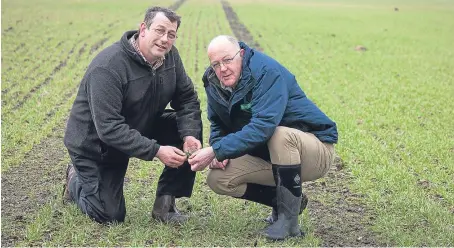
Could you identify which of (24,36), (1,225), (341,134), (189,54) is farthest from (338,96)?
(24,36)

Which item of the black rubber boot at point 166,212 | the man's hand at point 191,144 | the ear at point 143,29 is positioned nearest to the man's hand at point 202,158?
the man's hand at point 191,144

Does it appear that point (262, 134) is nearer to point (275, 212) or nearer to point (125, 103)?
point (275, 212)

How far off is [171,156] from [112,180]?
681 millimetres

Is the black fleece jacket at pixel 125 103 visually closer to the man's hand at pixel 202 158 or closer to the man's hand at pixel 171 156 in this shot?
the man's hand at pixel 171 156

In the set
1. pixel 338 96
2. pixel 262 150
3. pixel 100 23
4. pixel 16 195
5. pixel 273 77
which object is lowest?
pixel 100 23

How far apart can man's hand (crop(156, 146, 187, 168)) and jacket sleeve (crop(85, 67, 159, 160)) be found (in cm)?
6

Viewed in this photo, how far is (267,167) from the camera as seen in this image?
5852 millimetres

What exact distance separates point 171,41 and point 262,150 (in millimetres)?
1125

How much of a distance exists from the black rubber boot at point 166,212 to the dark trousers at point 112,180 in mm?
63

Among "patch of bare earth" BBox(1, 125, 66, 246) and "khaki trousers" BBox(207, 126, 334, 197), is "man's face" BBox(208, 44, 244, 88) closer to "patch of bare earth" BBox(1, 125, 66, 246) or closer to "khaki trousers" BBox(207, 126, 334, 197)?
"khaki trousers" BBox(207, 126, 334, 197)

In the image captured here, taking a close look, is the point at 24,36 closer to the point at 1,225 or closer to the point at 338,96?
the point at 338,96

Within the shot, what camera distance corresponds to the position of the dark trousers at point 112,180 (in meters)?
6.07

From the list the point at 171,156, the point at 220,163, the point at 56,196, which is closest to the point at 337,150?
the point at 220,163

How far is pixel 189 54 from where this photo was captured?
20.5 m
